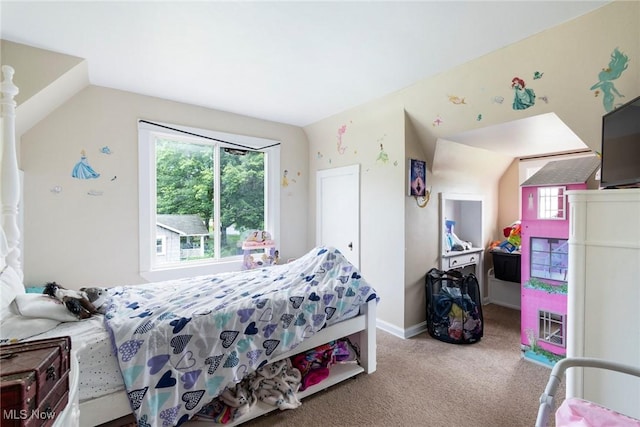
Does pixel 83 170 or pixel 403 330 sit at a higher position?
pixel 83 170

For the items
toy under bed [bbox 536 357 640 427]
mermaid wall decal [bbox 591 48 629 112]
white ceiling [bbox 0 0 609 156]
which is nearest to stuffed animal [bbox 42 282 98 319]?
white ceiling [bbox 0 0 609 156]

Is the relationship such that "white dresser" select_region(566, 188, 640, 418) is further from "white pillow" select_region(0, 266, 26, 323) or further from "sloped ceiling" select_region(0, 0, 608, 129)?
"white pillow" select_region(0, 266, 26, 323)

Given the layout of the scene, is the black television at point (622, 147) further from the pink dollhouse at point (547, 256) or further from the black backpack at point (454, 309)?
the black backpack at point (454, 309)

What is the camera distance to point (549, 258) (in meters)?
2.46

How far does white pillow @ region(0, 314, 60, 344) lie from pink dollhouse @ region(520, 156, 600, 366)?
11.3 feet

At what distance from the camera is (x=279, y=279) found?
88.7 inches

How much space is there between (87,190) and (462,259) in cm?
423

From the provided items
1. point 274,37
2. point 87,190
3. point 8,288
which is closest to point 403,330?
point 274,37

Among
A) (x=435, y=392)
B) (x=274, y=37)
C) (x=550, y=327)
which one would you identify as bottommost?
(x=435, y=392)

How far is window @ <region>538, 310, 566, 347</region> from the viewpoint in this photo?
7.93 ft

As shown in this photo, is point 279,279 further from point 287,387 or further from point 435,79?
point 435,79

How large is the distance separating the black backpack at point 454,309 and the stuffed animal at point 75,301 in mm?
2907

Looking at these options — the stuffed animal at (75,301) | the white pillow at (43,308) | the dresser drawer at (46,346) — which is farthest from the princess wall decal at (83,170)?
the dresser drawer at (46,346)

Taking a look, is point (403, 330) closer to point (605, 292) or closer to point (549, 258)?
point (549, 258)
